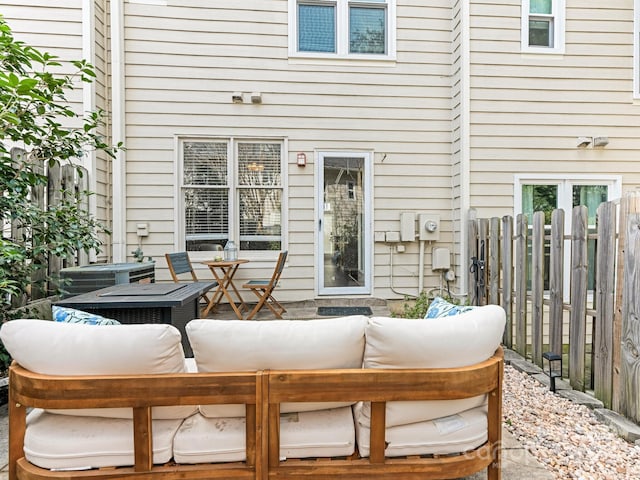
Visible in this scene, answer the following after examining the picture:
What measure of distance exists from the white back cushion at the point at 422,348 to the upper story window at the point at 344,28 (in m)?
4.37

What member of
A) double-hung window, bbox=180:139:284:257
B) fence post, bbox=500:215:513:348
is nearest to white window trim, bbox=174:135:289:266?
double-hung window, bbox=180:139:284:257

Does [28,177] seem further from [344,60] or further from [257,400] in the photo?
[344,60]

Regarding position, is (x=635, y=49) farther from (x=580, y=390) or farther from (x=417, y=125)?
(x=580, y=390)

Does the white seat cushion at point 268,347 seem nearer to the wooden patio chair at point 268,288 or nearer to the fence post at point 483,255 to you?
the wooden patio chair at point 268,288

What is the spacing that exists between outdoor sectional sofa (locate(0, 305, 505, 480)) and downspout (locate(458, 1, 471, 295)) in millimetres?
3441

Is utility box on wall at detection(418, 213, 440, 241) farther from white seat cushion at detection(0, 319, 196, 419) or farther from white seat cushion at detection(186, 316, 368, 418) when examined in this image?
white seat cushion at detection(0, 319, 196, 419)

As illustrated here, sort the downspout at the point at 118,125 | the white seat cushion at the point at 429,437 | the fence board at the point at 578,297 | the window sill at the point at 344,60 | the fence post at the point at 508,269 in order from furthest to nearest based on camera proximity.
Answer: the window sill at the point at 344,60 < the downspout at the point at 118,125 < the fence post at the point at 508,269 < the fence board at the point at 578,297 < the white seat cushion at the point at 429,437

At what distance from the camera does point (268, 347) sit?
1.50 m

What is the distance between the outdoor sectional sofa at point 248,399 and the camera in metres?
1.43

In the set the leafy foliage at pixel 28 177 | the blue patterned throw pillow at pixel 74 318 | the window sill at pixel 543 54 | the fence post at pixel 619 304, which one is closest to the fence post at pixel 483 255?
the fence post at pixel 619 304

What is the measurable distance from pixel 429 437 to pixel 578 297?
199 centimetres

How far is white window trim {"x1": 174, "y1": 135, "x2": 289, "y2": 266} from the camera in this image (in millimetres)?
4828

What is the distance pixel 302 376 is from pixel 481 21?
17.3ft

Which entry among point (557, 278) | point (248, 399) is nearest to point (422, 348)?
point (248, 399)
